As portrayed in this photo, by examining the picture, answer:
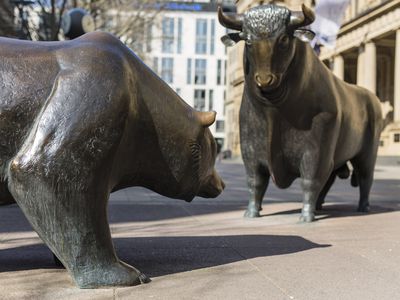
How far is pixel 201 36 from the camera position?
87.9m

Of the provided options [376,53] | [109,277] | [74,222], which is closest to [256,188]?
[109,277]

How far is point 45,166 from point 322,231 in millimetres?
3907

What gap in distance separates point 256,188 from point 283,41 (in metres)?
2.25

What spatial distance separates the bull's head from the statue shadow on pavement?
184cm

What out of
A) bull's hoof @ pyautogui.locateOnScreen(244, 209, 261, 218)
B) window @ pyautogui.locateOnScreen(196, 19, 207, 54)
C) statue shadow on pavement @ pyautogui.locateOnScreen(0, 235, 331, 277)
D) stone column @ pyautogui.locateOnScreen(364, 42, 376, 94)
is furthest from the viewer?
window @ pyautogui.locateOnScreen(196, 19, 207, 54)

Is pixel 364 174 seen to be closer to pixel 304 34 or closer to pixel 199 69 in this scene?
pixel 304 34

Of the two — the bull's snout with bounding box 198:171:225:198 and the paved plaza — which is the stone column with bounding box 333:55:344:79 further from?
the bull's snout with bounding box 198:171:225:198

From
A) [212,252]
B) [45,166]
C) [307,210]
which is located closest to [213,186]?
[212,252]

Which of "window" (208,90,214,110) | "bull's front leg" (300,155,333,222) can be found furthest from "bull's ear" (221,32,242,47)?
"window" (208,90,214,110)

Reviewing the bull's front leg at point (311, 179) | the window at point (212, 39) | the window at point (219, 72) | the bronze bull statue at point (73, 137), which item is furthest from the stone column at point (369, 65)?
the window at point (219, 72)

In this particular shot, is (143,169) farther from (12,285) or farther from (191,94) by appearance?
(191,94)

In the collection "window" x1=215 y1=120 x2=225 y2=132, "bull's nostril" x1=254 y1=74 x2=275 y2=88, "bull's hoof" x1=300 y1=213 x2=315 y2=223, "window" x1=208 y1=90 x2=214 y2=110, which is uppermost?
"bull's nostril" x1=254 y1=74 x2=275 y2=88

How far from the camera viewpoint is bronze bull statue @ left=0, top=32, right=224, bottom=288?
3107 millimetres

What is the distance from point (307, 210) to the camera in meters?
7.01
